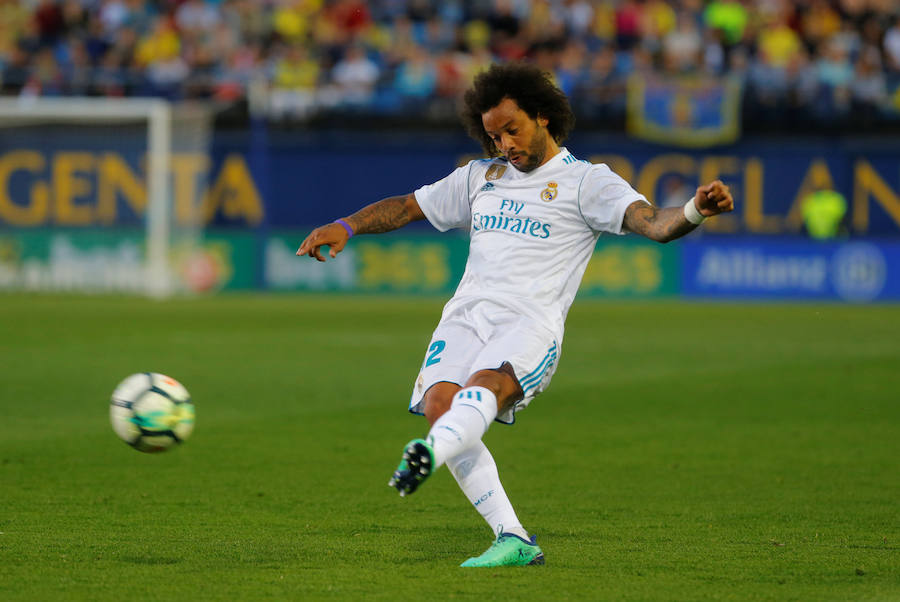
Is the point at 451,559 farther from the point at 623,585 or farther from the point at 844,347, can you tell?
the point at 844,347

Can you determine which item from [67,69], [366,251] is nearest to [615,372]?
[366,251]

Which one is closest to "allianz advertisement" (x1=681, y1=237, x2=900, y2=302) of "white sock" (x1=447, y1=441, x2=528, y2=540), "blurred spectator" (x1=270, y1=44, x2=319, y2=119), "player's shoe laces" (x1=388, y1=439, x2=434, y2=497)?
"blurred spectator" (x1=270, y1=44, x2=319, y2=119)

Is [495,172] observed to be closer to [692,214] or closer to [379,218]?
[379,218]

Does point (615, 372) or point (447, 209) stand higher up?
point (447, 209)

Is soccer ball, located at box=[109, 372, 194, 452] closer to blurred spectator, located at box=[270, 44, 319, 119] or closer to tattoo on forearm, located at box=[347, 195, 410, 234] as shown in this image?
tattoo on forearm, located at box=[347, 195, 410, 234]

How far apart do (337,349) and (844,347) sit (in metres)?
6.01

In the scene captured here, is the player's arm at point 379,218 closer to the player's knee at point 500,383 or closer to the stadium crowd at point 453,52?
the player's knee at point 500,383

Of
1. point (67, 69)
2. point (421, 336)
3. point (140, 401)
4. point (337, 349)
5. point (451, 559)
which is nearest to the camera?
point (451, 559)

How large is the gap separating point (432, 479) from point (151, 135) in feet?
60.6

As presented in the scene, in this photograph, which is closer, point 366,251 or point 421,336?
point 421,336

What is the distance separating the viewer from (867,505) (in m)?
7.55

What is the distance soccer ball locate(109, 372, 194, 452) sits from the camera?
6484 mm

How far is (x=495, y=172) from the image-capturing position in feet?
20.6

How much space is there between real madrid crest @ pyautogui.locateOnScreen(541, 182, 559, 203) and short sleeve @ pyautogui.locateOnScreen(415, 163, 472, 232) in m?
0.42
